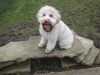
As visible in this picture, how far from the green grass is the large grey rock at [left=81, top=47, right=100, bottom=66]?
1029mm

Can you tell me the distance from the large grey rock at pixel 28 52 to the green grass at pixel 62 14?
126 centimetres

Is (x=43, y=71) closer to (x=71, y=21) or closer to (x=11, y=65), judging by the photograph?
(x=11, y=65)

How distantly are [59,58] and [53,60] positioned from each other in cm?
16

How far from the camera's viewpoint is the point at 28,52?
4602mm

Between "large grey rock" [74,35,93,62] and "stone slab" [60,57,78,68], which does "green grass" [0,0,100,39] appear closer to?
"large grey rock" [74,35,93,62]

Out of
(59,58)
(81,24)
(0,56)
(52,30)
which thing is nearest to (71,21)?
(81,24)

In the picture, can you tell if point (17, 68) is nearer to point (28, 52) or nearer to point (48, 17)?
point (28, 52)

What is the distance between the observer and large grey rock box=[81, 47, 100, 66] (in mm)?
4664


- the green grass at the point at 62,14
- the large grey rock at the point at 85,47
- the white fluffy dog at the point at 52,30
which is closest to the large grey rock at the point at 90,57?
the large grey rock at the point at 85,47

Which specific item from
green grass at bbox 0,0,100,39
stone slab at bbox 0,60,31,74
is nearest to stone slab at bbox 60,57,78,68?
stone slab at bbox 0,60,31,74

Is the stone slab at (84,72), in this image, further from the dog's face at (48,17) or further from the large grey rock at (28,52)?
the dog's face at (48,17)

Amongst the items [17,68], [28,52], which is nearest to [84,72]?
[28,52]

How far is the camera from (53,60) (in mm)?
4891

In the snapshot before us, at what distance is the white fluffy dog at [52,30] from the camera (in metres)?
3.88
